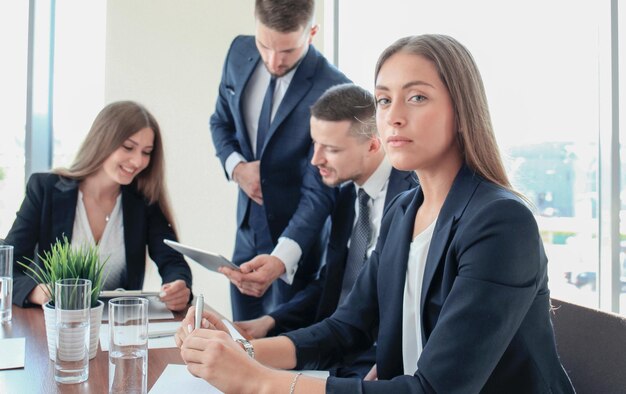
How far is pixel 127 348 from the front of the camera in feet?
3.92

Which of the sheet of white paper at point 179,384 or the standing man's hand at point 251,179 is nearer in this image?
the sheet of white paper at point 179,384

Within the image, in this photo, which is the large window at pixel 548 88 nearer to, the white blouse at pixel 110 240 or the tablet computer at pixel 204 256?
the white blouse at pixel 110 240

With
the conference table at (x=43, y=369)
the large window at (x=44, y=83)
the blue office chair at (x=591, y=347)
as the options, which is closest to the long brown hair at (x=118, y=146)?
the conference table at (x=43, y=369)

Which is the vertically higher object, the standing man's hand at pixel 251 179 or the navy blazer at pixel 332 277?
the standing man's hand at pixel 251 179

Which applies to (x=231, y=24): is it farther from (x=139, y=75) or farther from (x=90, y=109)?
(x=90, y=109)

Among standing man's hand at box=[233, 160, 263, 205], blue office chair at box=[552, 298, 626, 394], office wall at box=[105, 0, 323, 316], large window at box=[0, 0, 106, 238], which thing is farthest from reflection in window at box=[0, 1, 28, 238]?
blue office chair at box=[552, 298, 626, 394]

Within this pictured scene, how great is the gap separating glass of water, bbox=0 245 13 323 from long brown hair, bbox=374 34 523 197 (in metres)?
1.30

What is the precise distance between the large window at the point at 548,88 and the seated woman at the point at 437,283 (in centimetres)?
279

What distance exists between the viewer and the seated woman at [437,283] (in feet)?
3.68

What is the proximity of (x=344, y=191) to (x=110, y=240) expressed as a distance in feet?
3.21

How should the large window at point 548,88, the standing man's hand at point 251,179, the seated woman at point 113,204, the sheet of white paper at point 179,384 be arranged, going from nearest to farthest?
the sheet of white paper at point 179,384 < the seated woman at point 113,204 < the standing man's hand at point 251,179 < the large window at point 548,88

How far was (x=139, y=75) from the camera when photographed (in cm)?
400

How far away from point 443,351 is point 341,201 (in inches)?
52.2

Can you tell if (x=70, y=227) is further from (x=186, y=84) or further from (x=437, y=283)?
(x=186, y=84)
